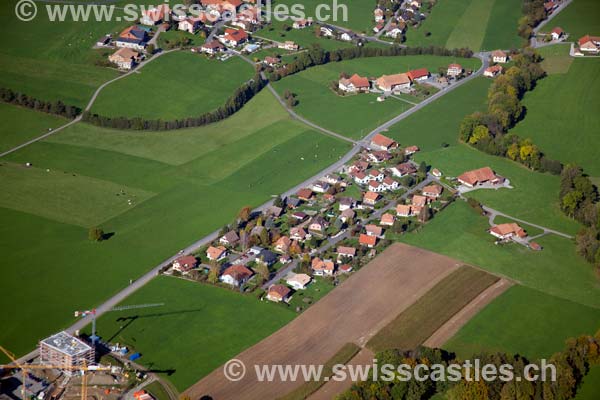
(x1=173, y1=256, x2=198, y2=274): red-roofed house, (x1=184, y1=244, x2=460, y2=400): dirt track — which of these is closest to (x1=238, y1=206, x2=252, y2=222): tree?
(x1=173, y1=256, x2=198, y2=274): red-roofed house

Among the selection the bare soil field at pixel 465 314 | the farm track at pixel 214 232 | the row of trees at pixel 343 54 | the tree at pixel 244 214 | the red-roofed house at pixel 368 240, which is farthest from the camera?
the row of trees at pixel 343 54

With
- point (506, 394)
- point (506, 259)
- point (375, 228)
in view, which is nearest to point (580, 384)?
point (506, 394)

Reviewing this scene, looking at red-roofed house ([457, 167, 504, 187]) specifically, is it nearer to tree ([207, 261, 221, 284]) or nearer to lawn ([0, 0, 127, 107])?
tree ([207, 261, 221, 284])

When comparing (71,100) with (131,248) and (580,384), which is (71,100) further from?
(580,384)

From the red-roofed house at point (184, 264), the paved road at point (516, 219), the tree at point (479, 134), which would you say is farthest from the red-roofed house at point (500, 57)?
the red-roofed house at point (184, 264)

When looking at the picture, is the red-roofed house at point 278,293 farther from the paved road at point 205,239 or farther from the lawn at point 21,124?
the lawn at point 21,124

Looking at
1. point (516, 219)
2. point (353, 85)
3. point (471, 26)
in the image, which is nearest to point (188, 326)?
point (516, 219)
